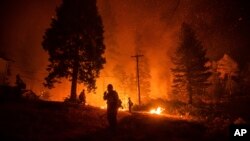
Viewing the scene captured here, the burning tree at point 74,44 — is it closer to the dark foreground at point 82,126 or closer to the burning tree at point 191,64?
the dark foreground at point 82,126

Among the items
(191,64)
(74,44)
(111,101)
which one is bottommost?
(111,101)

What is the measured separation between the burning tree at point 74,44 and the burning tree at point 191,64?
1689cm

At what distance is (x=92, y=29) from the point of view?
3061 centimetres

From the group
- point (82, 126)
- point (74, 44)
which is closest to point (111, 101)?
point (82, 126)

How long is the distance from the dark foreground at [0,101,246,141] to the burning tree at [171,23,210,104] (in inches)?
868

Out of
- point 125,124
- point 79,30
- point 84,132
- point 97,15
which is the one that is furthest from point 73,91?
point 84,132

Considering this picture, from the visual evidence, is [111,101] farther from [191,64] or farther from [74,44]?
[191,64]

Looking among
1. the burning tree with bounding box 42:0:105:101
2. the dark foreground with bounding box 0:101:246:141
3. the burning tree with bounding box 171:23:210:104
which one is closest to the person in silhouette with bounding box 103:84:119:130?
the dark foreground with bounding box 0:101:246:141

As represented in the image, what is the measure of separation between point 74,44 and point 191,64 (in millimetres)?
21024

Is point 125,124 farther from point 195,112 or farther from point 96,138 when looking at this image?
point 195,112

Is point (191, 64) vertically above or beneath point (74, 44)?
beneath

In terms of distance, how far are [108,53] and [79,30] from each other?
234 ft

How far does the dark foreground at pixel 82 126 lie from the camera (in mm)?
13994

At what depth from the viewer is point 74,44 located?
29.3m
